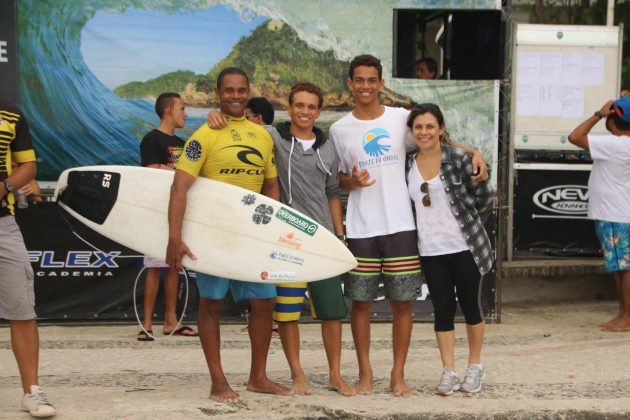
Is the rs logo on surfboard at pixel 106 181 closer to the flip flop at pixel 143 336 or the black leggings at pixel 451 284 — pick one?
the black leggings at pixel 451 284

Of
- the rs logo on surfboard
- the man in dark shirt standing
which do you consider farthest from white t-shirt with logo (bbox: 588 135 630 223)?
the rs logo on surfboard

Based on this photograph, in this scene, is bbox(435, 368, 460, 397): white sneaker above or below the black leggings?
below

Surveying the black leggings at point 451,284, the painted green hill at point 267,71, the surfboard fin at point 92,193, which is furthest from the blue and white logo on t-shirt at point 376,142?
the painted green hill at point 267,71

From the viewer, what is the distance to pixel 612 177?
833cm

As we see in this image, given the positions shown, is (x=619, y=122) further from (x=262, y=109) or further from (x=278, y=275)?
(x=278, y=275)

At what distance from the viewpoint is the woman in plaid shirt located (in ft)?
18.2

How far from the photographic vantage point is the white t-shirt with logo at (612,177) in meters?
8.26

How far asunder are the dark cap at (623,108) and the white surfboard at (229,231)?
3864 millimetres

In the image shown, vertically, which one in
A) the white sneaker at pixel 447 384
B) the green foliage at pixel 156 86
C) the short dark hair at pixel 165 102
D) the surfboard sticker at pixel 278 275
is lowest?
the white sneaker at pixel 447 384

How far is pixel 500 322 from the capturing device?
8469 mm

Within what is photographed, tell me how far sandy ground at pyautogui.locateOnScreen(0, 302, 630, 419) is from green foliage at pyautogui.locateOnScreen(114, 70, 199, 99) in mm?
2417

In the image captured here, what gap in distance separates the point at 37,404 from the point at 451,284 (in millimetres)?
2481

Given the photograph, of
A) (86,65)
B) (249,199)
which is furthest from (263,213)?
(86,65)

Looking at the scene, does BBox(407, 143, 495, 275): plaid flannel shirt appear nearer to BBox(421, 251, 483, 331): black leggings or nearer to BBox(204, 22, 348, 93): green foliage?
BBox(421, 251, 483, 331): black leggings
